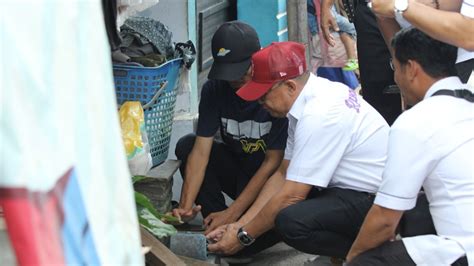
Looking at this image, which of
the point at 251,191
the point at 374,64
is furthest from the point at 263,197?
the point at 374,64

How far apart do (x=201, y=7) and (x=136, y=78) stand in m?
2.07

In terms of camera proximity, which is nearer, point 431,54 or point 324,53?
point 431,54

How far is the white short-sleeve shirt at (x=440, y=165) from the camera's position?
271 centimetres

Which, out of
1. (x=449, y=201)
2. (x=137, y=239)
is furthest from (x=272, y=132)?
(x=137, y=239)

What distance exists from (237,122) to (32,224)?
3.06 m

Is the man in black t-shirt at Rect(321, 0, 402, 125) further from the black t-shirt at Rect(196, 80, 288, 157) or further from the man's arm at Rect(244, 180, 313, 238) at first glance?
the man's arm at Rect(244, 180, 313, 238)

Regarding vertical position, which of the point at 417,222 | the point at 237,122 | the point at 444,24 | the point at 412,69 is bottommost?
the point at 417,222

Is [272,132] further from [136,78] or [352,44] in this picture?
[352,44]

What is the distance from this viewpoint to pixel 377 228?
297 cm

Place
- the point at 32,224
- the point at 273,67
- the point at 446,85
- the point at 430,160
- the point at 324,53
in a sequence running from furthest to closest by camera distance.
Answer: the point at 324,53, the point at 273,67, the point at 446,85, the point at 430,160, the point at 32,224

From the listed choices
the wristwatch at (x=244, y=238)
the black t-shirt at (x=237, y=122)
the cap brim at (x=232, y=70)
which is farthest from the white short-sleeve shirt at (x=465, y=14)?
the wristwatch at (x=244, y=238)

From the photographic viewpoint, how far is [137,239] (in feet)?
4.73

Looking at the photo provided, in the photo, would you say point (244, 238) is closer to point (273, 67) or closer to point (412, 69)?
point (273, 67)

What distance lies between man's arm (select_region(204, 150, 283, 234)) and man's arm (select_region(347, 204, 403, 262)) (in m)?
1.05
